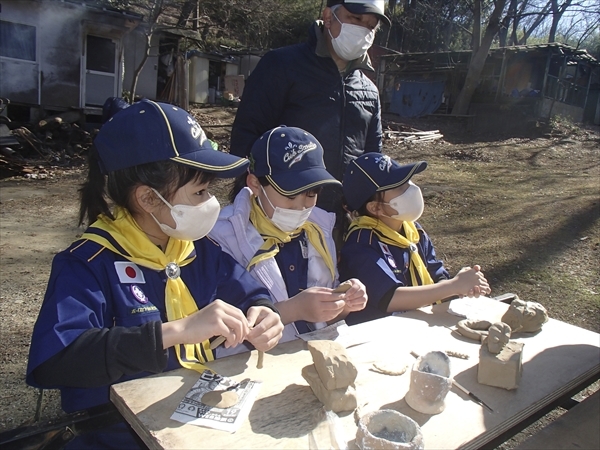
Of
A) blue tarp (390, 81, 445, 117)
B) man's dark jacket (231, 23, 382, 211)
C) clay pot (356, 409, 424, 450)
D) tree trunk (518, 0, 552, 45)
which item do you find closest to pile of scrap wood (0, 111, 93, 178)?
man's dark jacket (231, 23, 382, 211)

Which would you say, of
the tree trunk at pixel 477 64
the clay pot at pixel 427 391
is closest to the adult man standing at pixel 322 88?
the clay pot at pixel 427 391

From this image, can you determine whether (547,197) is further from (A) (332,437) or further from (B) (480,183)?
(A) (332,437)

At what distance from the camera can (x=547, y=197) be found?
8.63m

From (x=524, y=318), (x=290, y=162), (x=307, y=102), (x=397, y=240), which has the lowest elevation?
(x=524, y=318)

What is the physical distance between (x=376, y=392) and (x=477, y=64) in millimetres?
19896

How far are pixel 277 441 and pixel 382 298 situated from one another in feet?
3.98

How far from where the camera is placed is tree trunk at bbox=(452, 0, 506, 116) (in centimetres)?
1841

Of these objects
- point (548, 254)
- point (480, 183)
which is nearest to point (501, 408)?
point (548, 254)

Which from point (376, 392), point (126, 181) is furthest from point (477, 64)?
point (376, 392)

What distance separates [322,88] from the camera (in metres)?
2.96

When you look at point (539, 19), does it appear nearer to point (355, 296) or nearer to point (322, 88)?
point (322, 88)

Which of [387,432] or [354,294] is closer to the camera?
[387,432]

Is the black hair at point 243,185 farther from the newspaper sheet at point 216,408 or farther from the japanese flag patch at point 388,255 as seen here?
the newspaper sheet at point 216,408

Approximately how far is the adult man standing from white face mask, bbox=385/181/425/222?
503mm
